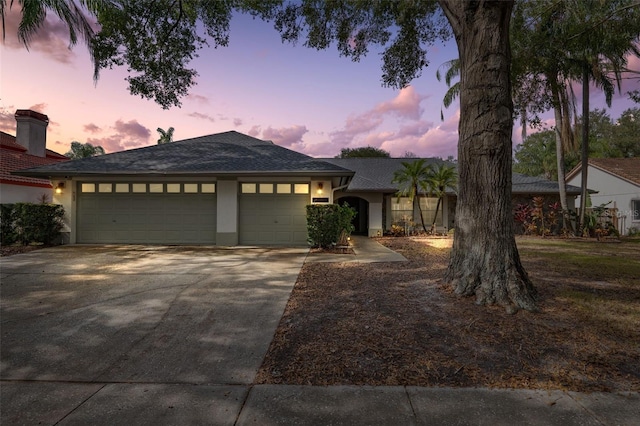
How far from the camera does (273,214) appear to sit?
1208 cm

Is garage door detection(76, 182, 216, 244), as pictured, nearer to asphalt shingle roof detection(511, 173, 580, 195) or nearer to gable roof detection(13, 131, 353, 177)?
gable roof detection(13, 131, 353, 177)

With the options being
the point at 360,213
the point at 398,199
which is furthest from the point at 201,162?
the point at 360,213

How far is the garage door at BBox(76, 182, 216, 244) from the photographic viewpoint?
1217 cm

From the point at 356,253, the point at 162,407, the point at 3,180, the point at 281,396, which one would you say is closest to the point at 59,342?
the point at 162,407

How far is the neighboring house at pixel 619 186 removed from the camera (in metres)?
20.3

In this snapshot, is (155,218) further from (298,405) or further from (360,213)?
(360,213)

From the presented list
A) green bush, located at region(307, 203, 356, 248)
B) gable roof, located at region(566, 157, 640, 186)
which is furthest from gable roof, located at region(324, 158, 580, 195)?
gable roof, located at region(566, 157, 640, 186)

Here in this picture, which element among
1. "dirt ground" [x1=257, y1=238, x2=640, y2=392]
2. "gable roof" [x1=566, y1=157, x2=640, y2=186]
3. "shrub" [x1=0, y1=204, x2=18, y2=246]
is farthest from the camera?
"gable roof" [x1=566, y1=157, x2=640, y2=186]

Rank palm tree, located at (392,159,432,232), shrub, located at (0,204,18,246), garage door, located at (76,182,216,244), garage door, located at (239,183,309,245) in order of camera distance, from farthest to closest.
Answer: palm tree, located at (392,159,432,232)
garage door, located at (76,182,216,244)
garage door, located at (239,183,309,245)
shrub, located at (0,204,18,246)

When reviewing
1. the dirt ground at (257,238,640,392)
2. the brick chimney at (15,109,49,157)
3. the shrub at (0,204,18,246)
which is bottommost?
the dirt ground at (257,238,640,392)

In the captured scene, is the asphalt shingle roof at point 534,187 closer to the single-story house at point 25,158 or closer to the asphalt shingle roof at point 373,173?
the asphalt shingle roof at point 373,173

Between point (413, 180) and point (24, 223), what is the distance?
611 inches

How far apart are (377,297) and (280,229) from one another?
7.15 metres

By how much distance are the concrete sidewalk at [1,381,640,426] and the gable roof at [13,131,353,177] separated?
847cm
